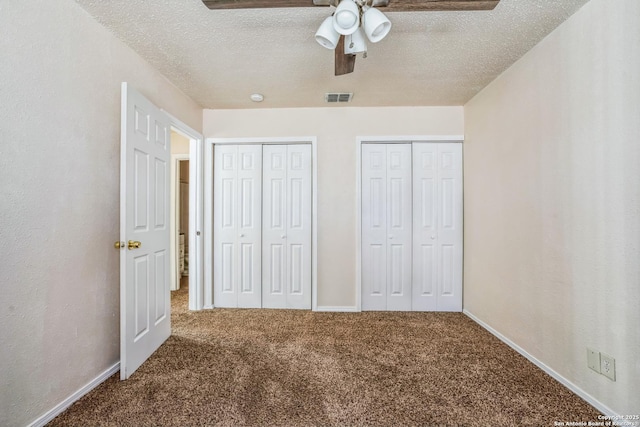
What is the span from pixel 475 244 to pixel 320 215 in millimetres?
1632

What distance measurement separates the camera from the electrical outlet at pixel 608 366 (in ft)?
4.96

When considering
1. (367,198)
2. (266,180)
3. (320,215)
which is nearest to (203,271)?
(266,180)

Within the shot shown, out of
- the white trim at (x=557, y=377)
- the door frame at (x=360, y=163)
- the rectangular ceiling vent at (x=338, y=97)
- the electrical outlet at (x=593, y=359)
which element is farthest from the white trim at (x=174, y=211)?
the electrical outlet at (x=593, y=359)

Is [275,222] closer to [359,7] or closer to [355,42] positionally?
[355,42]

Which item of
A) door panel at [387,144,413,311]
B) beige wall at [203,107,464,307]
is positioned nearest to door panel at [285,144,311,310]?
beige wall at [203,107,464,307]

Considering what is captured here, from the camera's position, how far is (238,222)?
3326 mm

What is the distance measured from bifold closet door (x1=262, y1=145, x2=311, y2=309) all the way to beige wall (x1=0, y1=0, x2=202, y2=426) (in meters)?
1.55

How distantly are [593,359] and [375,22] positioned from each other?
2.15m

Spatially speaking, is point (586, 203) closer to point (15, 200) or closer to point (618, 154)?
point (618, 154)

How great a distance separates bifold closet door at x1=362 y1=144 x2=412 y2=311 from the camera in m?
3.24

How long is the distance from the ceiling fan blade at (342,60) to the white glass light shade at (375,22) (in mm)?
204

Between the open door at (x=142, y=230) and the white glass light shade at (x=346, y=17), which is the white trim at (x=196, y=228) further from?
the white glass light shade at (x=346, y=17)

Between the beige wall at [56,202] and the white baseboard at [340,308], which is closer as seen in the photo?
the beige wall at [56,202]

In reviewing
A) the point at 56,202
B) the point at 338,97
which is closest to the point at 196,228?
the point at 56,202
